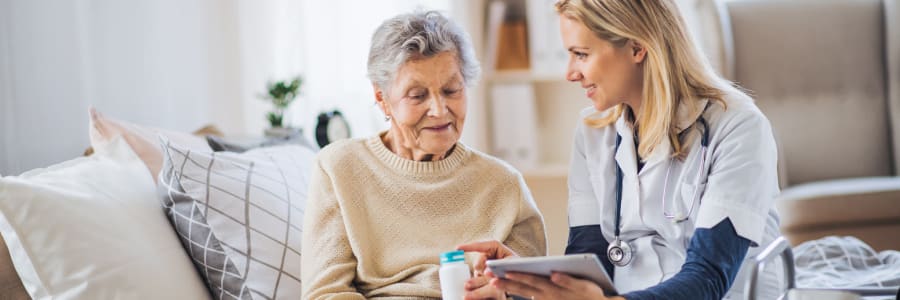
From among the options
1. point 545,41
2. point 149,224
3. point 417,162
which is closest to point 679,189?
point 417,162

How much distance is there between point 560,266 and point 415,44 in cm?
58

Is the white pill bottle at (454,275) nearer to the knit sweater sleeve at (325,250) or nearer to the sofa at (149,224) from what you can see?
the knit sweater sleeve at (325,250)

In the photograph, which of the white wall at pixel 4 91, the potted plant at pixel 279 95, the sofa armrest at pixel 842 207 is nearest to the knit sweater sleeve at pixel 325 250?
the white wall at pixel 4 91

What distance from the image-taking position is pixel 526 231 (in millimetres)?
1778

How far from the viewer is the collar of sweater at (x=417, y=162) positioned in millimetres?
1791

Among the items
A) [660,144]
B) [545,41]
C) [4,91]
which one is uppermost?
[545,41]

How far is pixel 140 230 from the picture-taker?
170cm

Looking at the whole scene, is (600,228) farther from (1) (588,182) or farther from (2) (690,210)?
(2) (690,210)

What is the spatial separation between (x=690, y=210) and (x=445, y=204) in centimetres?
46

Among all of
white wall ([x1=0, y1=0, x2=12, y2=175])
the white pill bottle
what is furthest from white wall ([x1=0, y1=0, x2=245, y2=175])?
the white pill bottle

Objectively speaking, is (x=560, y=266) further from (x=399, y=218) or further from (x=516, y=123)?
(x=516, y=123)

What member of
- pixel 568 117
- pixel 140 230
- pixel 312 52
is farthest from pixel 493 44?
pixel 140 230

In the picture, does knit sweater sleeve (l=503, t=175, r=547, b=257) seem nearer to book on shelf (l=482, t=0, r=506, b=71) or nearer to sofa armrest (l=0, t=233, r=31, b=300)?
sofa armrest (l=0, t=233, r=31, b=300)

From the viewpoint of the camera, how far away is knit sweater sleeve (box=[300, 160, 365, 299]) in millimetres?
1661
